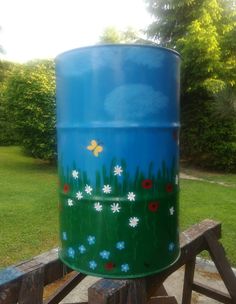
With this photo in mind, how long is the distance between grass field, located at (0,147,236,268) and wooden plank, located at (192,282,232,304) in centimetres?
156

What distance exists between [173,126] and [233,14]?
1307 centimetres

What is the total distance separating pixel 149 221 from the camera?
1.62 m

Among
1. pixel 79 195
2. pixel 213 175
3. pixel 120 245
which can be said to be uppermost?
pixel 79 195

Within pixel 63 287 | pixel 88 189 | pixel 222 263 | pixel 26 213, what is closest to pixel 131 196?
pixel 88 189

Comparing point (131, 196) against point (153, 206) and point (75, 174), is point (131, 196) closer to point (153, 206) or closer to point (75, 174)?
point (153, 206)

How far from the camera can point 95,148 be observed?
5.19ft

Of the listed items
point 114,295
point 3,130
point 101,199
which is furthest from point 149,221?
point 3,130

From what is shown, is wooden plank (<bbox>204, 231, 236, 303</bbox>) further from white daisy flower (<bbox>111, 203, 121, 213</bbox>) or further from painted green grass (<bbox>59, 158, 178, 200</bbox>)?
white daisy flower (<bbox>111, 203, 121, 213</bbox>)

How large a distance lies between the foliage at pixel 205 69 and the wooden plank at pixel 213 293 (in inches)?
349

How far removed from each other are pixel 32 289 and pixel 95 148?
2.67 ft

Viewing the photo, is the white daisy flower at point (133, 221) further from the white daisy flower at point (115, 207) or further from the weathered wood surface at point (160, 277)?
the weathered wood surface at point (160, 277)

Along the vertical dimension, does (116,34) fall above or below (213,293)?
above

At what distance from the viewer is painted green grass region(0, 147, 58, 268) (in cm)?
485

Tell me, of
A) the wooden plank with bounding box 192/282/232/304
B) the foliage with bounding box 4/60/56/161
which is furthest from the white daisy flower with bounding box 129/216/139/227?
the foliage with bounding box 4/60/56/161
